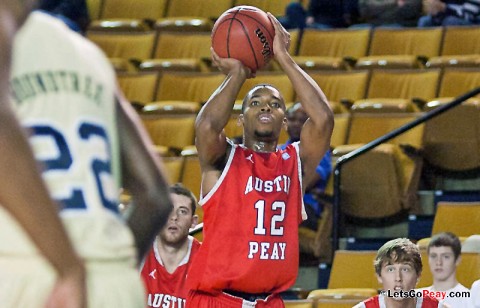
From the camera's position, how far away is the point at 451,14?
1096 cm

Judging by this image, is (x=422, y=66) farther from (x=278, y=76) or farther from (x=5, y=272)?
(x=5, y=272)

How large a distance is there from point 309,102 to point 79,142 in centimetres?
362

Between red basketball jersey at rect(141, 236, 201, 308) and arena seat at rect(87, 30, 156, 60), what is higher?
red basketball jersey at rect(141, 236, 201, 308)

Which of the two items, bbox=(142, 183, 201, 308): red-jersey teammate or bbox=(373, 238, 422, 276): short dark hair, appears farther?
bbox=(142, 183, 201, 308): red-jersey teammate

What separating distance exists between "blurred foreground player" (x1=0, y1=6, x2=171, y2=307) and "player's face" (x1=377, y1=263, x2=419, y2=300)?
4190 millimetres

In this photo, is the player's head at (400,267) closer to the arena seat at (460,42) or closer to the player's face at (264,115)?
the player's face at (264,115)

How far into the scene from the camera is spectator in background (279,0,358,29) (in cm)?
1134

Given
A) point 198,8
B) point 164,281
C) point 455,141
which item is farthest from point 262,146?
point 198,8

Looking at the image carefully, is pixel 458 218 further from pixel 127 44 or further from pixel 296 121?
pixel 127 44

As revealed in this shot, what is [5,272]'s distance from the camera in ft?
5.92

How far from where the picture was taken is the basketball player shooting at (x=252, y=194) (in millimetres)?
5367

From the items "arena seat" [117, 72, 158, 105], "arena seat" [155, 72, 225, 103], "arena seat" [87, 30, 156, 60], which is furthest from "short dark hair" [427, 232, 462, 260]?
"arena seat" [87, 30, 156, 60]

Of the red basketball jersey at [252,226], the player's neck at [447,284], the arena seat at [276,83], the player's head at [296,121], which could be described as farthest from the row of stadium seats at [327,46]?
the red basketball jersey at [252,226]

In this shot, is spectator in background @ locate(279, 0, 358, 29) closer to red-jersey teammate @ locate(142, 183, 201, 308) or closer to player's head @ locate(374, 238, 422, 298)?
red-jersey teammate @ locate(142, 183, 201, 308)
